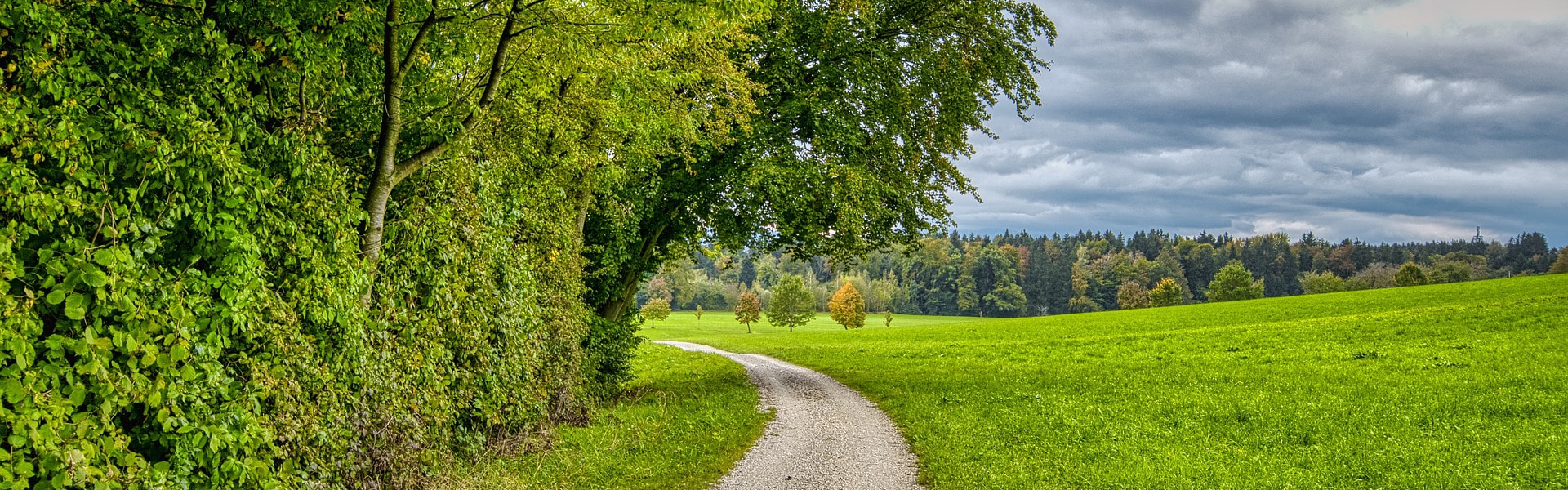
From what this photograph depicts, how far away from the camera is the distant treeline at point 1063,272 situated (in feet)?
422

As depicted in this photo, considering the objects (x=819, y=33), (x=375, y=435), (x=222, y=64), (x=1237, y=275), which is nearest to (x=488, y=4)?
(x=222, y=64)

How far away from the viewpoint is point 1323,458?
12.9 meters

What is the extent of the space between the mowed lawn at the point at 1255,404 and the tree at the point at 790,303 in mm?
41299

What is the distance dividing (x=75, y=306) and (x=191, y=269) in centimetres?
112

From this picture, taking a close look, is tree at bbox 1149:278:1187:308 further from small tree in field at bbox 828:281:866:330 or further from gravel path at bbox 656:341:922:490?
gravel path at bbox 656:341:922:490

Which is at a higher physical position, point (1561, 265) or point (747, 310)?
point (1561, 265)

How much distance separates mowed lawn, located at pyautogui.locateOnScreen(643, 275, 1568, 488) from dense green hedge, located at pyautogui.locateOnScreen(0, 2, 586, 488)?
333 inches

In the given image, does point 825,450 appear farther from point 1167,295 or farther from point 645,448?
point 1167,295

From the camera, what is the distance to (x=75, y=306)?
5488mm

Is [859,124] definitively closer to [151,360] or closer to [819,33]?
[819,33]

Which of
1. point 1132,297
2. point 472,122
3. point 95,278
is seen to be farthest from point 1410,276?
point 95,278

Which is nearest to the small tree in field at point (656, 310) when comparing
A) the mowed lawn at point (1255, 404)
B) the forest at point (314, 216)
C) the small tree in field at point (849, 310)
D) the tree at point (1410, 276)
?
the small tree in field at point (849, 310)

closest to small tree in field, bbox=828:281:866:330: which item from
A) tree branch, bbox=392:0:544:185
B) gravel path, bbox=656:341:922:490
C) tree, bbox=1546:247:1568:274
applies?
gravel path, bbox=656:341:922:490

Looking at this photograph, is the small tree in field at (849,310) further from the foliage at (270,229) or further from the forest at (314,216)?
the foliage at (270,229)
